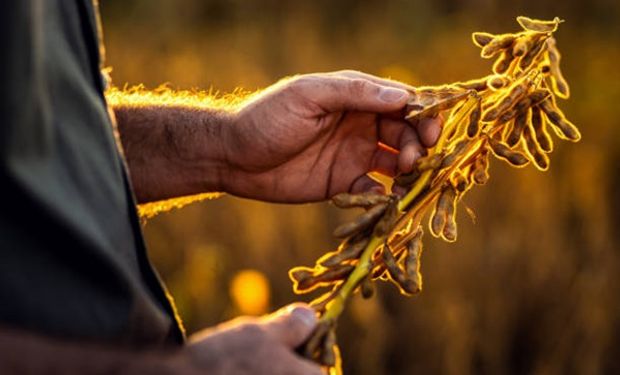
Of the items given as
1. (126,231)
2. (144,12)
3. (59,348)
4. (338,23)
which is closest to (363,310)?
(126,231)

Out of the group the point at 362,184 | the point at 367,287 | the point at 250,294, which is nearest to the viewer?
the point at 367,287

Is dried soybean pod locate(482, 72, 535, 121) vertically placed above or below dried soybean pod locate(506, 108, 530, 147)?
above

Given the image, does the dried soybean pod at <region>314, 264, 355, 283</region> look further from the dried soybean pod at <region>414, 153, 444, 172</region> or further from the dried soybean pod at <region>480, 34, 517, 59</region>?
the dried soybean pod at <region>480, 34, 517, 59</region>

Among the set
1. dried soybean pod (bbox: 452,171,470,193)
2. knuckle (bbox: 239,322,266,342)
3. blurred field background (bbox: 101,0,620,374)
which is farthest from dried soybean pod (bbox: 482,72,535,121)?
blurred field background (bbox: 101,0,620,374)

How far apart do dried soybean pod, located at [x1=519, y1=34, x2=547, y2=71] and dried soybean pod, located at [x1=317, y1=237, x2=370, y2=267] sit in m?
0.44

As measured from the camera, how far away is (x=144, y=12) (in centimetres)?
899

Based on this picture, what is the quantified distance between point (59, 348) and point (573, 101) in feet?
15.9

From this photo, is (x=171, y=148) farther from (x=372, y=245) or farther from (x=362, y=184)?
(x=372, y=245)

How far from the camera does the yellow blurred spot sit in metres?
4.07

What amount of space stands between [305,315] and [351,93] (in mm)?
692

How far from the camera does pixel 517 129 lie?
1.88 m

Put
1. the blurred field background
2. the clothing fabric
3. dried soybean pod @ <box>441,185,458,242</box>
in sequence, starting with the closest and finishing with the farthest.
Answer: the clothing fabric → dried soybean pod @ <box>441,185,458,242</box> → the blurred field background

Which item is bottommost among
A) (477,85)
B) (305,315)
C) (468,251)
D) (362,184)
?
(468,251)

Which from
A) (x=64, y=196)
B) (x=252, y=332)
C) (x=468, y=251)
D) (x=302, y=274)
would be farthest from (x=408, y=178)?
(x=468, y=251)
